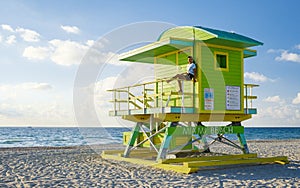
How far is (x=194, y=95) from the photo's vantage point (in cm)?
1373

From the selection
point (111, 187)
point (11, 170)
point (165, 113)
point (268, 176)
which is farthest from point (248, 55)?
point (11, 170)

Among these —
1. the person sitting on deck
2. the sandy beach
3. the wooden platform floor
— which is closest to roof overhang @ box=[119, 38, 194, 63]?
the person sitting on deck

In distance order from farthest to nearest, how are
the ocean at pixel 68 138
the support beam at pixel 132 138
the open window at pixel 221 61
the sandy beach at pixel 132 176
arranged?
1. the ocean at pixel 68 138
2. the support beam at pixel 132 138
3. the open window at pixel 221 61
4. the sandy beach at pixel 132 176

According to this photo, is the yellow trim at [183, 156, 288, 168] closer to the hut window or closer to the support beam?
the hut window

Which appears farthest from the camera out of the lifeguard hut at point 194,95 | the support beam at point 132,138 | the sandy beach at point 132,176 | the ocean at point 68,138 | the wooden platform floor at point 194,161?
the ocean at point 68,138

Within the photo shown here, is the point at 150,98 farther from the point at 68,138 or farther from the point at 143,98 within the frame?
the point at 68,138

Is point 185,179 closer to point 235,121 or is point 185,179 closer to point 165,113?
point 165,113

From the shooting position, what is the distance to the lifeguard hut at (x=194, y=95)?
13.5 metres

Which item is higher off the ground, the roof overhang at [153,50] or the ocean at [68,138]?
the roof overhang at [153,50]

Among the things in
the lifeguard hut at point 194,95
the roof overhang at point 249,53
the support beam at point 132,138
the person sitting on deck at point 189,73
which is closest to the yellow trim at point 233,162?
the lifeguard hut at point 194,95

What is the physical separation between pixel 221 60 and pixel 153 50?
8.52 ft

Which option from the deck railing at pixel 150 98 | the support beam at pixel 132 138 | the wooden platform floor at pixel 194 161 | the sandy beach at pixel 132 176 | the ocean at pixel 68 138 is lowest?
the ocean at pixel 68 138

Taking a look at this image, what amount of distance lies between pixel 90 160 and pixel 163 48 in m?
5.45

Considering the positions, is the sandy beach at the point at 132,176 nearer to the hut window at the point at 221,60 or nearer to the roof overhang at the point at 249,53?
the hut window at the point at 221,60
